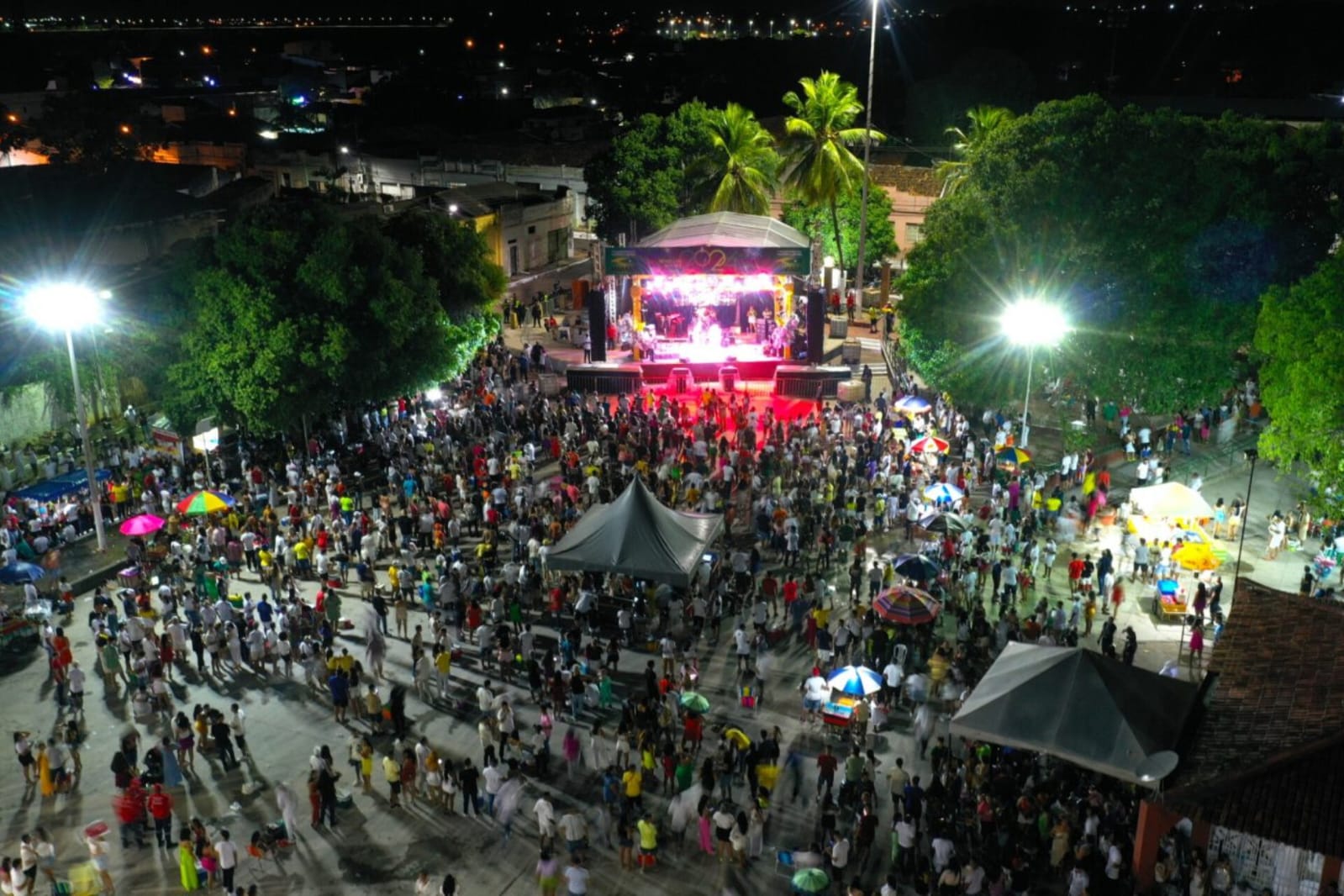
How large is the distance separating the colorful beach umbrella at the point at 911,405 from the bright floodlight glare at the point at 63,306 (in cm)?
1870

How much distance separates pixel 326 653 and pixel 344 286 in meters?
11.5

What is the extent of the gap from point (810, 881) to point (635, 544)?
7.82 m

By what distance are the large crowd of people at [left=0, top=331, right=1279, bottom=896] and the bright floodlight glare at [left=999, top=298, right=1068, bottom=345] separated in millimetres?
2861

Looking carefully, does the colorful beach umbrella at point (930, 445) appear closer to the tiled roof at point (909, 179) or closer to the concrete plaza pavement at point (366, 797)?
the concrete plaza pavement at point (366, 797)

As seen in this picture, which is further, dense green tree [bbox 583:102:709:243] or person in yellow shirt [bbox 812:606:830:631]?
dense green tree [bbox 583:102:709:243]

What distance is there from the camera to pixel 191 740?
15.7 metres

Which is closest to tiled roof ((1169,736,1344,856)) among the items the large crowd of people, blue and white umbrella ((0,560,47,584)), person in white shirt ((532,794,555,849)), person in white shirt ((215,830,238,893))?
the large crowd of people

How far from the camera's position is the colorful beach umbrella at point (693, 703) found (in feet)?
52.7

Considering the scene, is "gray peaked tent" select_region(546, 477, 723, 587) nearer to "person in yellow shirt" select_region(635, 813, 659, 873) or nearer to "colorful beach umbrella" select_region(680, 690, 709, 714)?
"colorful beach umbrella" select_region(680, 690, 709, 714)

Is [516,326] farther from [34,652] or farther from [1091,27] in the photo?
[1091,27]

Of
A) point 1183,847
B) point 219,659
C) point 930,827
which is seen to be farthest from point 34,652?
point 1183,847

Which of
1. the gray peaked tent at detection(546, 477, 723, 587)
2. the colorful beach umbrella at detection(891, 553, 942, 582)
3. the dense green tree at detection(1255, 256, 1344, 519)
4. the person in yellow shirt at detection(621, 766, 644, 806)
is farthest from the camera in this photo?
the dense green tree at detection(1255, 256, 1344, 519)

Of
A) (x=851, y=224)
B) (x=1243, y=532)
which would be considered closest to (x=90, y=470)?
(x=1243, y=532)

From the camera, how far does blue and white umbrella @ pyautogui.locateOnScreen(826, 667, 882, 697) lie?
15953 millimetres
